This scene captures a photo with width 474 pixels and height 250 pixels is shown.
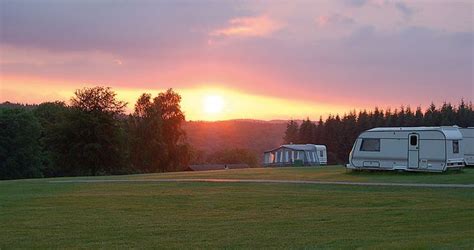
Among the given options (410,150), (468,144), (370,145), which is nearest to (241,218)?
(410,150)

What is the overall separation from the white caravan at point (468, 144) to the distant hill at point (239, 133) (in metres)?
110

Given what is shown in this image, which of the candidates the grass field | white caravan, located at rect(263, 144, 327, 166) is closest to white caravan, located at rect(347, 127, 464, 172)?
the grass field

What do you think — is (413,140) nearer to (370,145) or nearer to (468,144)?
(370,145)

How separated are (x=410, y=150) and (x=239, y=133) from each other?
12984 cm

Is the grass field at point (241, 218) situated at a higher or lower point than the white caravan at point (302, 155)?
lower

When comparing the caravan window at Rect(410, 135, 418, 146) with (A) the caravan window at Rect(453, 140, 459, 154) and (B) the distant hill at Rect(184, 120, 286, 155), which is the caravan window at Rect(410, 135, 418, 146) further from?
(B) the distant hill at Rect(184, 120, 286, 155)

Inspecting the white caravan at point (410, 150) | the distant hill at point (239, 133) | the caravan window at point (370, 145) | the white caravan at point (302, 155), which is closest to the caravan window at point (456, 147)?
the white caravan at point (410, 150)

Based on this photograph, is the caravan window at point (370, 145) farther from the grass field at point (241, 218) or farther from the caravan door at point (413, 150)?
the grass field at point (241, 218)

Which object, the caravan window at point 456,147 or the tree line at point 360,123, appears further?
the tree line at point 360,123

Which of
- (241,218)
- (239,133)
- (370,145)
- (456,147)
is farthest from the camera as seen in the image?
(239,133)

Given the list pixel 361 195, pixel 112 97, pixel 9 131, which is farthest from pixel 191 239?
pixel 9 131

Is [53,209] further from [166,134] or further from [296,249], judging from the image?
[166,134]

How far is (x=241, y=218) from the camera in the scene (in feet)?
45.3

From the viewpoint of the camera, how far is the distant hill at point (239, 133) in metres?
149
